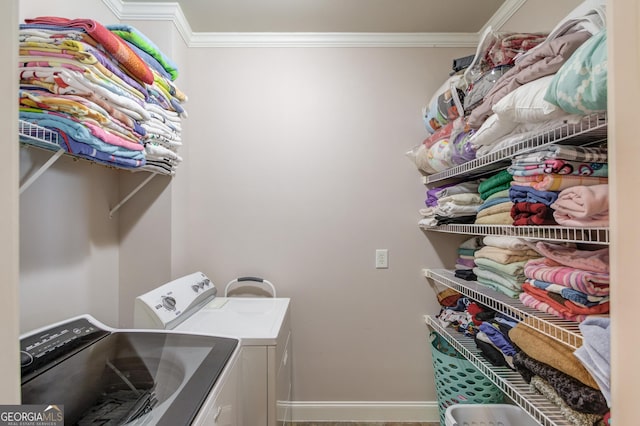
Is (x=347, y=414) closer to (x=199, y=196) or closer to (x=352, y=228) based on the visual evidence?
(x=352, y=228)

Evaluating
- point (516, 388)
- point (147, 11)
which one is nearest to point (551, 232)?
point (516, 388)

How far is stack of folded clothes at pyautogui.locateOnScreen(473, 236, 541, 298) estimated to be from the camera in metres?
1.15

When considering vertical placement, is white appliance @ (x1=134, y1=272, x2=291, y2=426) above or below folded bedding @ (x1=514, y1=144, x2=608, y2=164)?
below

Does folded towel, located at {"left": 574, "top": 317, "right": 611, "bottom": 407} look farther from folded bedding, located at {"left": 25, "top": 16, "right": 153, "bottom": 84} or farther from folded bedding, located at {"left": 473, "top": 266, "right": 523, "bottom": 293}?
folded bedding, located at {"left": 25, "top": 16, "right": 153, "bottom": 84}

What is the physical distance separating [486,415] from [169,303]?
1.60 meters

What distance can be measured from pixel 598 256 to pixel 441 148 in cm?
89

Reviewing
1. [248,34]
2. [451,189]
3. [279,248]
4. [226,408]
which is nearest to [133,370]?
[226,408]

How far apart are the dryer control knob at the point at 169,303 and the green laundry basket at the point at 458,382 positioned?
146 cm

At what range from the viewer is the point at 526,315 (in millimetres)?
1031

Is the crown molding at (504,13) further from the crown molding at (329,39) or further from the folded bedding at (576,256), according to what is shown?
the folded bedding at (576,256)

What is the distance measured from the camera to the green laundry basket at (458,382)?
60.8 inches

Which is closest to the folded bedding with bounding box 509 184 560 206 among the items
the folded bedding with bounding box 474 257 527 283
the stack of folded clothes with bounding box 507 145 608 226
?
the stack of folded clothes with bounding box 507 145 608 226

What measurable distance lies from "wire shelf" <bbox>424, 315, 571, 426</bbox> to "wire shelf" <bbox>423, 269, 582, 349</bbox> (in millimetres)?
244

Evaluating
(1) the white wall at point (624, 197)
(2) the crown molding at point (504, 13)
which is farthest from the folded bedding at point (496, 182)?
(2) the crown molding at point (504, 13)
